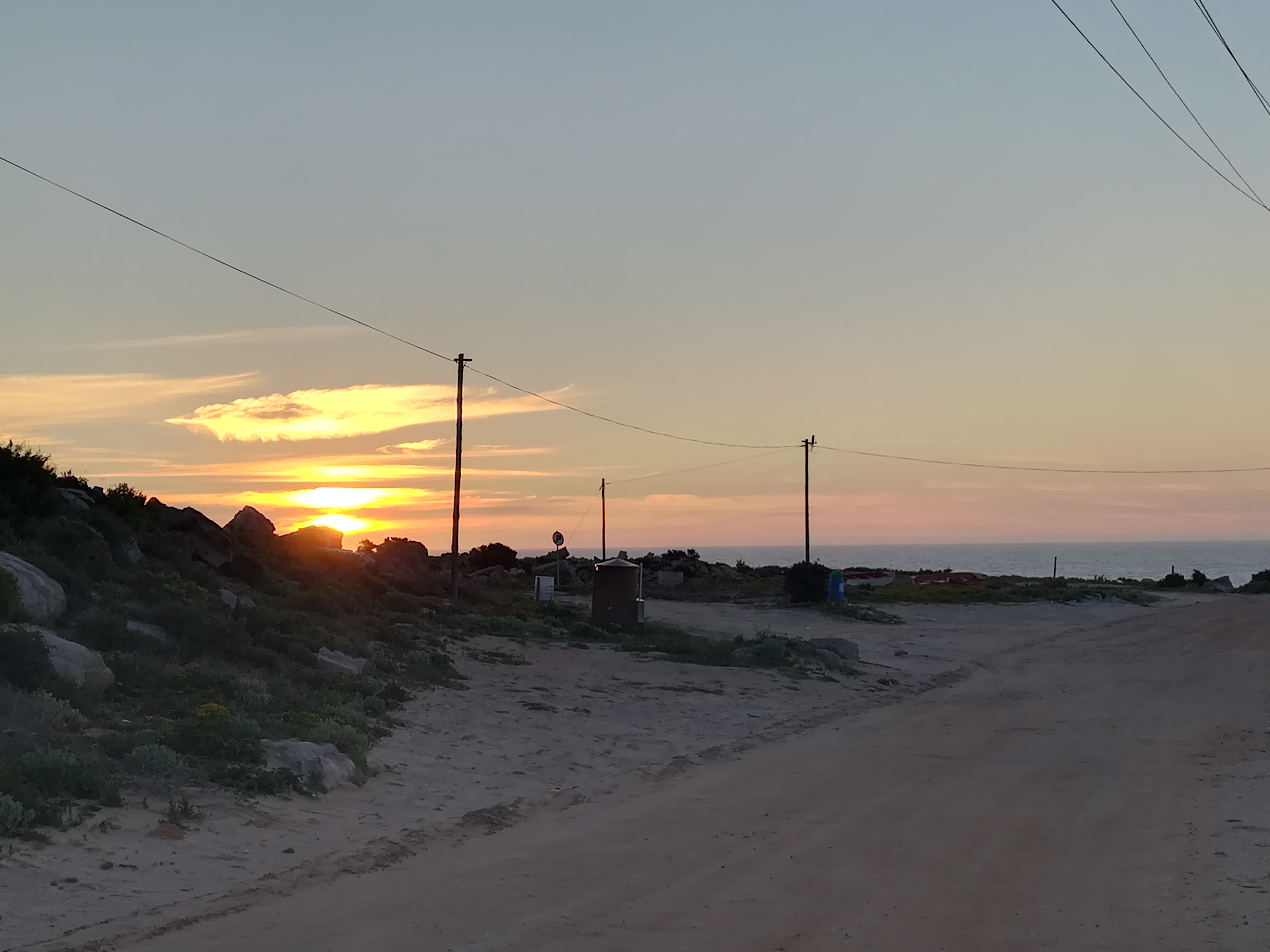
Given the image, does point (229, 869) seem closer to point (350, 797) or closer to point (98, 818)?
point (98, 818)

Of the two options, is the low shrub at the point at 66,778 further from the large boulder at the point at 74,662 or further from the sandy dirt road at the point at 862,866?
the large boulder at the point at 74,662

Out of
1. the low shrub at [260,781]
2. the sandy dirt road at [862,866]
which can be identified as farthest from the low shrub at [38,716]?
the sandy dirt road at [862,866]

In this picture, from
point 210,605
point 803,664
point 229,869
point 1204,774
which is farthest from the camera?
point 803,664

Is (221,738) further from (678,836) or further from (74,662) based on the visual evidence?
(678,836)

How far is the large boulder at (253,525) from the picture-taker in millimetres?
29406

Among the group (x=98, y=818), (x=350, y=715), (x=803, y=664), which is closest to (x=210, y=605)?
(x=350, y=715)

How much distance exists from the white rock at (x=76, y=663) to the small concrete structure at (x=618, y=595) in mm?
17460

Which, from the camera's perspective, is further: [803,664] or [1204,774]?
[803,664]

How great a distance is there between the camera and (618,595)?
1199 inches

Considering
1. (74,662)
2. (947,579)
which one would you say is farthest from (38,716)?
(947,579)

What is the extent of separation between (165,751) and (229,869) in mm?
2491

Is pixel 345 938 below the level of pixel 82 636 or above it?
below

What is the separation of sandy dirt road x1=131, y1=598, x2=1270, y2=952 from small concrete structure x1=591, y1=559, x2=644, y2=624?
14082 mm

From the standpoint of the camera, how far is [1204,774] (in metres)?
13.6
